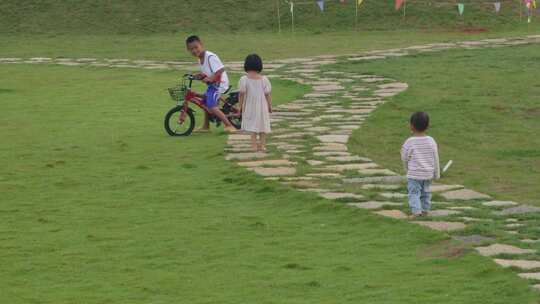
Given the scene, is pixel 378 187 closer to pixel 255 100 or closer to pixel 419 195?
pixel 419 195

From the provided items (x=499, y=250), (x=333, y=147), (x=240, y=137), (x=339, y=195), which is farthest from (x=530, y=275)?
(x=240, y=137)

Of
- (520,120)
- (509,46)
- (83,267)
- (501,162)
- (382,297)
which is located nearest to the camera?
(382,297)

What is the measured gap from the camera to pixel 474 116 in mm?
15250

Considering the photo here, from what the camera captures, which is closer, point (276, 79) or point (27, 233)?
point (27, 233)

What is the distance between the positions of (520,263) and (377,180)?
10.9ft

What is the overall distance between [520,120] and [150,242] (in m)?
7.94

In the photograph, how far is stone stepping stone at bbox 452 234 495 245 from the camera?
8.04 m

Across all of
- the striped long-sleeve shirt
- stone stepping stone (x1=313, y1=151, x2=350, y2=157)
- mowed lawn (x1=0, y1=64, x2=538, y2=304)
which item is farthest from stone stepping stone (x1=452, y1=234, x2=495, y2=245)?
stone stepping stone (x1=313, y1=151, x2=350, y2=157)

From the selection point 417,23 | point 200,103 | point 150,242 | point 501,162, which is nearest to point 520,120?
point 501,162

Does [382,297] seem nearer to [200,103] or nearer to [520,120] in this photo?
[200,103]

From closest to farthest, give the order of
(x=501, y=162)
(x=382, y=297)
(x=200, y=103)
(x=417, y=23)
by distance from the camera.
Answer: (x=382, y=297), (x=501, y=162), (x=200, y=103), (x=417, y=23)

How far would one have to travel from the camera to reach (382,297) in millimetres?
6895

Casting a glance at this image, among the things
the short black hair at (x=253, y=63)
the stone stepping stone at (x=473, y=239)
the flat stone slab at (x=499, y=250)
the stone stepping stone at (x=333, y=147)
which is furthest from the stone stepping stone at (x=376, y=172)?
the flat stone slab at (x=499, y=250)

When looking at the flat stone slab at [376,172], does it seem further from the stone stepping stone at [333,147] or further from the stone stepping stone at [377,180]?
the stone stepping stone at [333,147]
